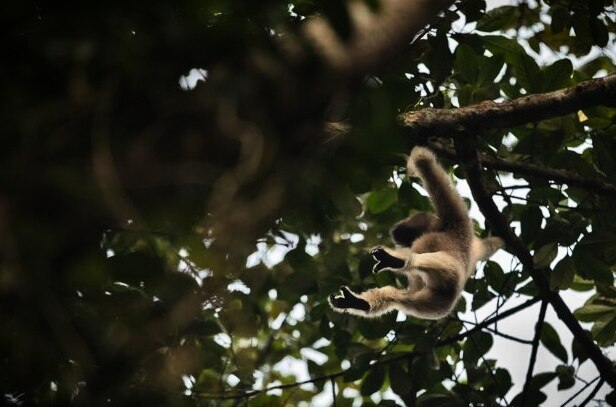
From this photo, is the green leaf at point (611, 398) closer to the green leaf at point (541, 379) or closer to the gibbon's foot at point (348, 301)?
the green leaf at point (541, 379)

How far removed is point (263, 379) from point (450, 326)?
1.85 metres

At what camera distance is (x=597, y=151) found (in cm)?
442

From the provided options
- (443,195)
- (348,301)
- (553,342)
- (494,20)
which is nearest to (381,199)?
(443,195)

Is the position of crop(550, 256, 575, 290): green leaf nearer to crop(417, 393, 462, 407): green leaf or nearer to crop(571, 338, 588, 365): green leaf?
crop(571, 338, 588, 365): green leaf

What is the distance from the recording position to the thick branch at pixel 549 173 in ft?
14.1

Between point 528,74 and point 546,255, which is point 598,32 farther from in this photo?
Answer: point 546,255

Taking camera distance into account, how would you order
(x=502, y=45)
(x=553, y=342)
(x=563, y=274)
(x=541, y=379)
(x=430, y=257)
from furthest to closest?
(x=430, y=257)
(x=553, y=342)
(x=541, y=379)
(x=502, y=45)
(x=563, y=274)

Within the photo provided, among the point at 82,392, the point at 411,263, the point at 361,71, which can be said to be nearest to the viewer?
the point at 361,71

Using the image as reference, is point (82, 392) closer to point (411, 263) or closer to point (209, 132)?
point (209, 132)

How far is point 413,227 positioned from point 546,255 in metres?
1.39

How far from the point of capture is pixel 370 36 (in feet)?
6.09

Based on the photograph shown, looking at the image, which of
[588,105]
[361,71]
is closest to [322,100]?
[361,71]

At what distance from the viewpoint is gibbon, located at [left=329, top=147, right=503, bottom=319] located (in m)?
4.75

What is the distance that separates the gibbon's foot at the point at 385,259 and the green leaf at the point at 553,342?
4.45 feet
